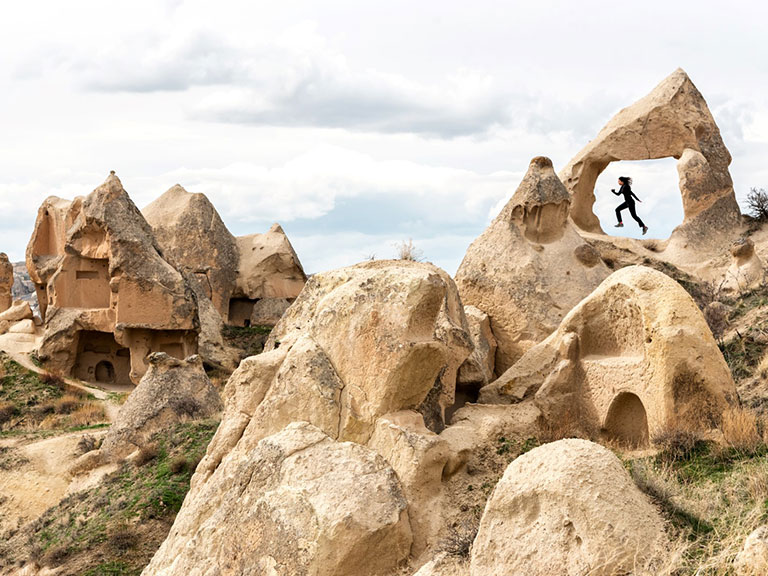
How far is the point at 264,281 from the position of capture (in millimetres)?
31297

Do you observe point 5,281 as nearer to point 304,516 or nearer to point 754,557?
point 304,516

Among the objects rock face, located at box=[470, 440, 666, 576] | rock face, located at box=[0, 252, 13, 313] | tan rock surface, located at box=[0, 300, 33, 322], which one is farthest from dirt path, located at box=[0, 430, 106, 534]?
rock face, located at box=[0, 252, 13, 313]

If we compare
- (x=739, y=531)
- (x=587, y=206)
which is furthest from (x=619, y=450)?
(x=587, y=206)

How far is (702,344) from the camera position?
923 centimetres

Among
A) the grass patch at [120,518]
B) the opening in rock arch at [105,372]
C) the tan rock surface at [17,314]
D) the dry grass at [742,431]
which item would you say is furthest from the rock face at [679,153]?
the dry grass at [742,431]

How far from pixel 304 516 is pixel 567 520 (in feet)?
6.89

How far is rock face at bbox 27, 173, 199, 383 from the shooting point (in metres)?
23.7

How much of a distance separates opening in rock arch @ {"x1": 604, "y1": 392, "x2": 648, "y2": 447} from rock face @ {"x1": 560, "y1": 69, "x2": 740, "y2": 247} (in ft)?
53.3

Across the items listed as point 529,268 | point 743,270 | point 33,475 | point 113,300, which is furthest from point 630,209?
point 33,475

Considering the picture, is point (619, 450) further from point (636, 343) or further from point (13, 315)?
point (13, 315)

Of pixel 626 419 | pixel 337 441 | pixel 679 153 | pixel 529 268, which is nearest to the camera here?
pixel 337 441

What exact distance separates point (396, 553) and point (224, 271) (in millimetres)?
23790

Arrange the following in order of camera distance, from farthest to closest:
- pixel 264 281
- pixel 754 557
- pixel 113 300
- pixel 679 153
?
pixel 264 281, pixel 679 153, pixel 113 300, pixel 754 557

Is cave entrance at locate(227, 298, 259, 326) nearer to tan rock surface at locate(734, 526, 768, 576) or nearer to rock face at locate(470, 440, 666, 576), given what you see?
rock face at locate(470, 440, 666, 576)
